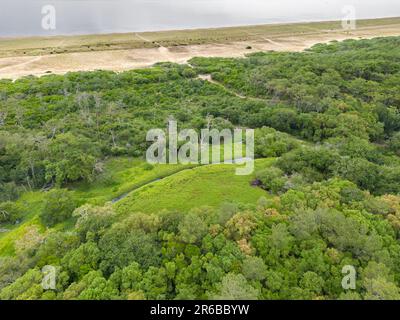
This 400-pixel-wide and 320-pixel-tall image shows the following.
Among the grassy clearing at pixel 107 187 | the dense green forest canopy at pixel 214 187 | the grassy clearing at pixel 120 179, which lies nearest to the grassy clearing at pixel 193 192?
the dense green forest canopy at pixel 214 187

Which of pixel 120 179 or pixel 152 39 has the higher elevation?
pixel 152 39

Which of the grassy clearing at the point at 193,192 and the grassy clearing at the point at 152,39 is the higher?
A: the grassy clearing at the point at 152,39

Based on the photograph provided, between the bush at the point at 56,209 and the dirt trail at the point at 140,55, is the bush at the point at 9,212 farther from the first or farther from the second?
the dirt trail at the point at 140,55

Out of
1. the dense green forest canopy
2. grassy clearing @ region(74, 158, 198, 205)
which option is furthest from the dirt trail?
grassy clearing @ region(74, 158, 198, 205)

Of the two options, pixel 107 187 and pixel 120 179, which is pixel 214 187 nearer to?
pixel 120 179

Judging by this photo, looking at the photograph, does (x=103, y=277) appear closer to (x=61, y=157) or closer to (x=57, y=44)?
(x=61, y=157)

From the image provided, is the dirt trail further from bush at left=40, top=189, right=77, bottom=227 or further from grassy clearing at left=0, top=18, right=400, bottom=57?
bush at left=40, top=189, right=77, bottom=227

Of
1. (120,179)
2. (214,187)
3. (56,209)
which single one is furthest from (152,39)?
(56,209)
